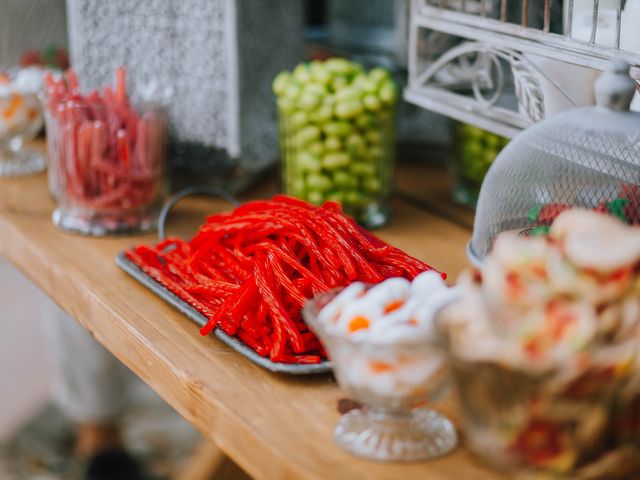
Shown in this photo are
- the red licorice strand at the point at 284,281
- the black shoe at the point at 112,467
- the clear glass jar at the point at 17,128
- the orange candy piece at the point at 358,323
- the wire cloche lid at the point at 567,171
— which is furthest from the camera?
the black shoe at the point at 112,467

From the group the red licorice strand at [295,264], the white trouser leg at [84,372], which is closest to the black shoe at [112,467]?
the white trouser leg at [84,372]

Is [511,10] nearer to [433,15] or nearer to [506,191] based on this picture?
[433,15]

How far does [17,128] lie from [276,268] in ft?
2.81

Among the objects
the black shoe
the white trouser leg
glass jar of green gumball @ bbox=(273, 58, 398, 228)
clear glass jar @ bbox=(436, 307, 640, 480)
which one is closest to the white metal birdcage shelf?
glass jar of green gumball @ bbox=(273, 58, 398, 228)

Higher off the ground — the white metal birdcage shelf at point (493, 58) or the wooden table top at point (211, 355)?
the white metal birdcage shelf at point (493, 58)

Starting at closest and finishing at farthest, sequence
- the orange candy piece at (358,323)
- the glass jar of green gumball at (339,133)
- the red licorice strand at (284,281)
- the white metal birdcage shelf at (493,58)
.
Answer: the orange candy piece at (358,323)
the red licorice strand at (284,281)
the white metal birdcage shelf at (493,58)
the glass jar of green gumball at (339,133)

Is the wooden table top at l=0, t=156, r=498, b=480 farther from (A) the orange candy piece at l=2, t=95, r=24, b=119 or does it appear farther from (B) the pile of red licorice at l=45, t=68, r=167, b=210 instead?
(A) the orange candy piece at l=2, t=95, r=24, b=119

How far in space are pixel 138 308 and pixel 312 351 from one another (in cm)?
25

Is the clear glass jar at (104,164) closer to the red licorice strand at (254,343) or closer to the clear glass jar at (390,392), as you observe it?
the red licorice strand at (254,343)

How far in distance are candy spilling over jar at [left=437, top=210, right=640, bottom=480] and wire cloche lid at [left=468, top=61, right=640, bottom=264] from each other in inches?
7.5

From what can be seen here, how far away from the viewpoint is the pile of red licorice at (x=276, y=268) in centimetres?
94

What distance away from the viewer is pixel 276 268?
0.97m

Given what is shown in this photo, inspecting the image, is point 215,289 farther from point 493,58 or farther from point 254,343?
point 493,58

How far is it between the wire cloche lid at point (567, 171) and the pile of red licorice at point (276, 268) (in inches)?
4.0
